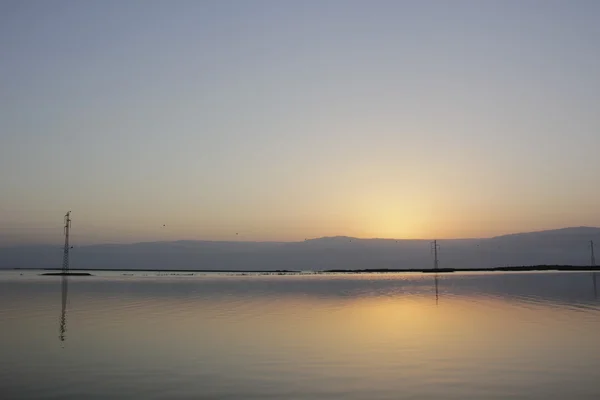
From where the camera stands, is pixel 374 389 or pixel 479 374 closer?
pixel 374 389

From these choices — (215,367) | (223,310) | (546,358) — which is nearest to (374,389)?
(215,367)

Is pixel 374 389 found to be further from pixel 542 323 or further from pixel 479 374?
pixel 542 323

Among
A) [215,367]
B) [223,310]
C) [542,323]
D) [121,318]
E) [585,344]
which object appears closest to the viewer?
[215,367]

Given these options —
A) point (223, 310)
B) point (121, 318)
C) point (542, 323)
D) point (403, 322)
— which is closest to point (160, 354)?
point (121, 318)

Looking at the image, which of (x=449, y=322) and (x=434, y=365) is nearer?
(x=434, y=365)

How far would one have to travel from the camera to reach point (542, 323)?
41.1 metres

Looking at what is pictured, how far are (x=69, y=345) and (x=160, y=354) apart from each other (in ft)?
21.0

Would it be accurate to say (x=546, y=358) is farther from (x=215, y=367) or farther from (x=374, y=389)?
(x=215, y=367)

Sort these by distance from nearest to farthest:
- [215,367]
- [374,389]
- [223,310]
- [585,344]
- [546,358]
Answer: [374,389] < [215,367] < [546,358] < [585,344] < [223,310]

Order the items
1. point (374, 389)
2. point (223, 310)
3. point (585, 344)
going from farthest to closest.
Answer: point (223, 310), point (585, 344), point (374, 389)

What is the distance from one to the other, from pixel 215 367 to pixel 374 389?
307 inches

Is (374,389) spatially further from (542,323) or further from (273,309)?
(273,309)

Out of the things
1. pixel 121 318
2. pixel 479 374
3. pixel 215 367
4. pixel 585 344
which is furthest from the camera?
pixel 121 318

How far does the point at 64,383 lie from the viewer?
2164 cm
